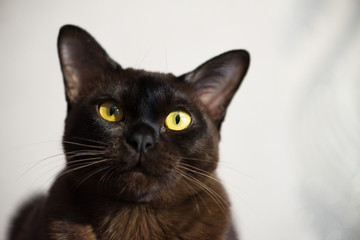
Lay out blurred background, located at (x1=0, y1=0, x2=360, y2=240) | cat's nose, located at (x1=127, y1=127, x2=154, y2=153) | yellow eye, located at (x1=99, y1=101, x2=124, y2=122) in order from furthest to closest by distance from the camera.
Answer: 1. blurred background, located at (x1=0, y1=0, x2=360, y2=240)
2. yellow eye, located at (x1=99, y1=101, x2=124, y2=122)
3. cat's nose, located at (x1=127, y1=127, x2=154, y2=153)

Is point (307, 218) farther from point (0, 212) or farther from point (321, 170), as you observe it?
point (0, 212)

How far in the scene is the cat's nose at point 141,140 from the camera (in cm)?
76

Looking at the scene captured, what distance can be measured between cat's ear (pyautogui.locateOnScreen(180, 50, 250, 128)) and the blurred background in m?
0.24

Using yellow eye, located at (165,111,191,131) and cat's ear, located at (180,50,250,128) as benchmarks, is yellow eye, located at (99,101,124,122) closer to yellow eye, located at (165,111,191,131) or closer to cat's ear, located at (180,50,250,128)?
yellow eye, located at (165,111,191,131)

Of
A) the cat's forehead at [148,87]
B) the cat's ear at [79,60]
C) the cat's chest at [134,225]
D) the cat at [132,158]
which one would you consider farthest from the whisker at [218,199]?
the cat's ear at [79,60]

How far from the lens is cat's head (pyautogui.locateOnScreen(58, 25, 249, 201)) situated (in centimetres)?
79

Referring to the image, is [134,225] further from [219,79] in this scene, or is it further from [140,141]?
[219,79]

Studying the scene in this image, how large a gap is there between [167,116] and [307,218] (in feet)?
2.12

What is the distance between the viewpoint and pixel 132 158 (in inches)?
30.1

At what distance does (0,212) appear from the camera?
130 cm

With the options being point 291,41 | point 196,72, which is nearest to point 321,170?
point 291,41

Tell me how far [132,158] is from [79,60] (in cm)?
37

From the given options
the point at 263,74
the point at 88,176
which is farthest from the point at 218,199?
the point at 263,74

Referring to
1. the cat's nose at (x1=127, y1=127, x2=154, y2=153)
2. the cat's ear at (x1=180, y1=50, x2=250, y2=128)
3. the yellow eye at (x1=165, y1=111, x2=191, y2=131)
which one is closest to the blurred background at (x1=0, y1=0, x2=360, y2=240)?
the cat's ear at (x1=180, y1=50, x2=250, y2=128)
